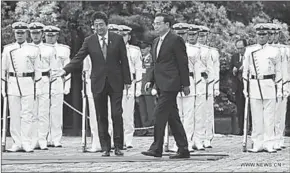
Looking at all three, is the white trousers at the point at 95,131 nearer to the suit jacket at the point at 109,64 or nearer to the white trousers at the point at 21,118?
the white trousers at the point at 21,118

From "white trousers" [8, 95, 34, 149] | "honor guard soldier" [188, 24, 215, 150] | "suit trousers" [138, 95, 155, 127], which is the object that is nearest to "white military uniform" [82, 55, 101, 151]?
"white trousers" [8, 95, 34, 149]

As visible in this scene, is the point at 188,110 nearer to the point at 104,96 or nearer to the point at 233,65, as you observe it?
the point at 104,96

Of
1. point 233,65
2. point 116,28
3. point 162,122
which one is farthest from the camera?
point 233,65

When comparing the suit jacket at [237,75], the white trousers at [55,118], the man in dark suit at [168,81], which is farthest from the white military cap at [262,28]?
the suit jacket at [237,75]

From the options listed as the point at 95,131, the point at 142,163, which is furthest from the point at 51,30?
the point at 142,163

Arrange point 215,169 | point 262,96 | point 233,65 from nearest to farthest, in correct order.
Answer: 1. point 215,169
2. point 262,96
3. point 233,65

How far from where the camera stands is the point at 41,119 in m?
17.1

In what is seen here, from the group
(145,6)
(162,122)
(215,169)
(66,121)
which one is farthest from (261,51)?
(66,121)

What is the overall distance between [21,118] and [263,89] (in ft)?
13.1

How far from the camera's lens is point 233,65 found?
20.6 m

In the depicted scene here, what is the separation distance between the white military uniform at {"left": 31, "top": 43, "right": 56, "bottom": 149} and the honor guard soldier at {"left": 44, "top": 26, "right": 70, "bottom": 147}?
0.46m

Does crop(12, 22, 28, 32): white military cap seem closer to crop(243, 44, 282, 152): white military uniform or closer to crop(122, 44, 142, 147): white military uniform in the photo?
crop(122, 44, 142, 147): white military uniform

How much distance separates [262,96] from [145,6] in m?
6.99

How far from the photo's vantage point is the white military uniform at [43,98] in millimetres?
16641
